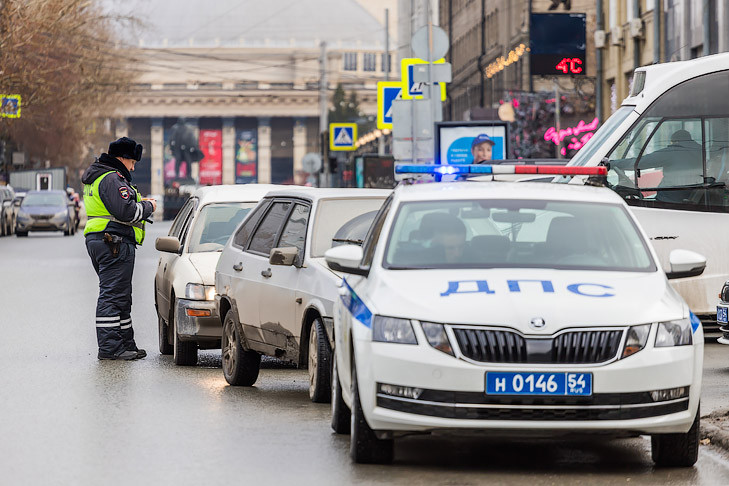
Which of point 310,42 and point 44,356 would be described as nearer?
point 44,356

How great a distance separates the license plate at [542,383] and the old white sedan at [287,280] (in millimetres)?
2566

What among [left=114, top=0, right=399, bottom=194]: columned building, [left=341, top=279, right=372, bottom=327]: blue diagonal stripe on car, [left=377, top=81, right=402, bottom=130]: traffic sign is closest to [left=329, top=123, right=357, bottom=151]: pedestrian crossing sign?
[left=377, top=81, right=402, bottom=130]: traffic sign

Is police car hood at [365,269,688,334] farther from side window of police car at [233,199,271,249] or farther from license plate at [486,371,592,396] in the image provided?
side window of police car at [233,199,271,249]

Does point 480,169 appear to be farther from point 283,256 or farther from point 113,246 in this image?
point 113,246

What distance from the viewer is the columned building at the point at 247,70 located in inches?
6250

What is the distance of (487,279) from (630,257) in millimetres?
937

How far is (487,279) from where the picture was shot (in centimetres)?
794

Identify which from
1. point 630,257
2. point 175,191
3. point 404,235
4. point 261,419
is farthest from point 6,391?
point 175,191

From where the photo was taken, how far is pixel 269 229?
11719 millimetres

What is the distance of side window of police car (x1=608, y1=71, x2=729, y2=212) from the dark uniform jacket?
15.4 feet

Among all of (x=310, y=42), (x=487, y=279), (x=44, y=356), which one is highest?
(x=310, y=42)

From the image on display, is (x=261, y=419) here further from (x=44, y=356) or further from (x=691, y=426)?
(x=44, y=356)

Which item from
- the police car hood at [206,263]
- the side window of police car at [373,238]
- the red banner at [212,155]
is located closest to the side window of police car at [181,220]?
the police car hood at [206,263]

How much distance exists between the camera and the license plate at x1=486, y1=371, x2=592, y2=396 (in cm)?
743
